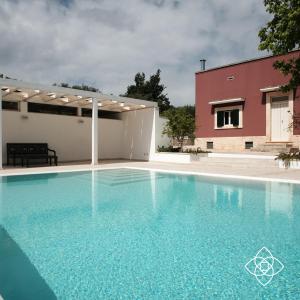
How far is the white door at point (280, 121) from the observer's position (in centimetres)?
1737

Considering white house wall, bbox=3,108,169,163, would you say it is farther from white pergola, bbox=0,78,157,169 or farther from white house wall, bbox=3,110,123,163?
white pergola, bbox=0,78,157,169

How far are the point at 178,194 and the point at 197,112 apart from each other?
46.5ft

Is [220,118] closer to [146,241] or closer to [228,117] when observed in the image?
[228,117]

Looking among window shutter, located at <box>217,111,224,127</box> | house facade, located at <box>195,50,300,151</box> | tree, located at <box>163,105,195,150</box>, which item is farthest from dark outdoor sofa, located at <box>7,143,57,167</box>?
window shutter, located at <box>217,111,224,127</box>

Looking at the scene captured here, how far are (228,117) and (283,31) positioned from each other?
8.02 meters

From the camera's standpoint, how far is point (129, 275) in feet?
10.8

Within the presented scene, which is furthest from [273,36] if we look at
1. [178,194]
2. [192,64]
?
[192,64]

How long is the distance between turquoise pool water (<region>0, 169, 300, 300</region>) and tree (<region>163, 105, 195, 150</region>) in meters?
9.37

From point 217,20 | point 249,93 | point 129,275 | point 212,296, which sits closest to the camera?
point 212,296

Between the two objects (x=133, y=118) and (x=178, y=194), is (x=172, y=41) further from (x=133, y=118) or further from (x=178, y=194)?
(x=178, y=194)

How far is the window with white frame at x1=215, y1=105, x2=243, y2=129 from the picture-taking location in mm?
19534

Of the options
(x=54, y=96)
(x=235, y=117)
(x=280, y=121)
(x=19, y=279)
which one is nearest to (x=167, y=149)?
(x=235, y=117)

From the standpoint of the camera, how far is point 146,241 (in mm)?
4480

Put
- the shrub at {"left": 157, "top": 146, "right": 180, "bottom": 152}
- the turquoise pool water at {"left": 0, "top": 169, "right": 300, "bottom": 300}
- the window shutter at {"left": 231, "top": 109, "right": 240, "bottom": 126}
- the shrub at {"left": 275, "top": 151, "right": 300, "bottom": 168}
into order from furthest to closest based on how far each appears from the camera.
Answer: the window shutter at {"left": 231, "top": 109, "right": 240, "bottom": 126}
the shrub at {"left": 157, "top": 146, "right": 180, "bottom": 152}
the shrub at {"left": 275, "top": 151, "right": 300, "bottom": 168}
the turquoise pool water at {"left": 0, "top": 169, "right": 300, "bottom": 300}
